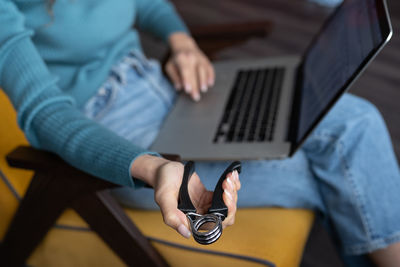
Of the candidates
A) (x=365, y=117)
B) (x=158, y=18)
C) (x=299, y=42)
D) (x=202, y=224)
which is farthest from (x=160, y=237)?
(x=299, y=42)

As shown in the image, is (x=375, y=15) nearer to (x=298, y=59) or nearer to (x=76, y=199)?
(x=298, y=59)

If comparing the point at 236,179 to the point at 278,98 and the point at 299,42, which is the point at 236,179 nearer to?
the point at 278,98

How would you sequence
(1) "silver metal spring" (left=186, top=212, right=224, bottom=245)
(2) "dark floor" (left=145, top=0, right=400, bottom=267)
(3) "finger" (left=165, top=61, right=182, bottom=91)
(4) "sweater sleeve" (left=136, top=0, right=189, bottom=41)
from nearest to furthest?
(1) "silver metal spring" (left=186, top=212, right=224, bottom=245) < (3) "finger" (left=165, top=61, right=182, bottom=91) < (4) "sweater sleeve" (left=136, top=0, right=189, bottom=41) < (2) "dark floor" (left=145, top=0, right=400, bottom=267)

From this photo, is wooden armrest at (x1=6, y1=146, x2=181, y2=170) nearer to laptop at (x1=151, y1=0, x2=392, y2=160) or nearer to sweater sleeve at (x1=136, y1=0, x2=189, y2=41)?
laptop at (x1=151, y1=0, x2=392, y2=160)

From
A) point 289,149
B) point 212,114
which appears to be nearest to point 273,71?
point 212,114

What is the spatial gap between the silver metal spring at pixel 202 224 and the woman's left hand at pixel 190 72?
59 centimetres

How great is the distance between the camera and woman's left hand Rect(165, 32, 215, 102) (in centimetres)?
103

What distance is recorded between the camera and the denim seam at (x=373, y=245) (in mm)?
765

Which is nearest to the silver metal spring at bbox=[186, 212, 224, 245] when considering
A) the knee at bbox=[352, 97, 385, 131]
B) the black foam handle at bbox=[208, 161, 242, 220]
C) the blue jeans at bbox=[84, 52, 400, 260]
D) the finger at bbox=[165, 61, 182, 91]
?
the black foam handle at bbox=[208, 161, 242, 220]

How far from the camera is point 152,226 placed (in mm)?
826

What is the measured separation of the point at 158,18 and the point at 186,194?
0.82 m

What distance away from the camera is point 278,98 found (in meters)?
0.99

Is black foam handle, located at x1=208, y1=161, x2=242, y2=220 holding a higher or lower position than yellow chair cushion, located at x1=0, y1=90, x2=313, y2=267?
higher

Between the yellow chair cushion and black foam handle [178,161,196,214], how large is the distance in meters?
0.14
